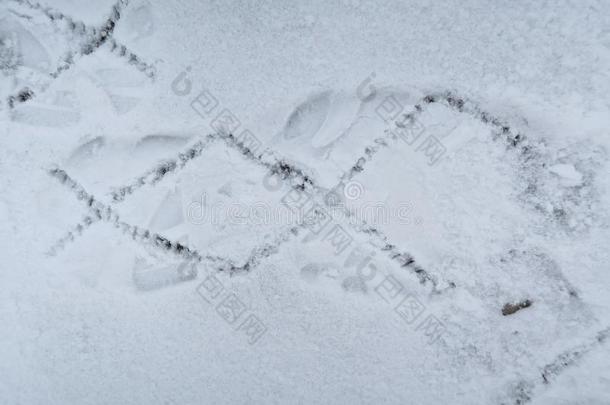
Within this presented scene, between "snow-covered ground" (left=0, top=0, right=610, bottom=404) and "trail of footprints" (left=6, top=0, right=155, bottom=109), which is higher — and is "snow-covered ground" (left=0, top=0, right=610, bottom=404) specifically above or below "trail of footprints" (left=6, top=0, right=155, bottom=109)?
below

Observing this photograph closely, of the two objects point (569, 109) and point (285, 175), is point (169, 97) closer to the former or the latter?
point (285, 175)

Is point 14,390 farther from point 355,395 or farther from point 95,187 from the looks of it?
point 355,395

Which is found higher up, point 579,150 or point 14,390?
point 14,390

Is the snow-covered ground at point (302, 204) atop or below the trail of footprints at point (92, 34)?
below

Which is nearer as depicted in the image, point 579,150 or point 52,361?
point 579,150

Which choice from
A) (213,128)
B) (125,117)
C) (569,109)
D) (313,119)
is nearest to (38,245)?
(125,117)

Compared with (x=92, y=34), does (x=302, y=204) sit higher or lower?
lower

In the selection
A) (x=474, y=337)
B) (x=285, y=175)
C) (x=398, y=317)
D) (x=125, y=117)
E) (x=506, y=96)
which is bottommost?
(x=474, y=337)
